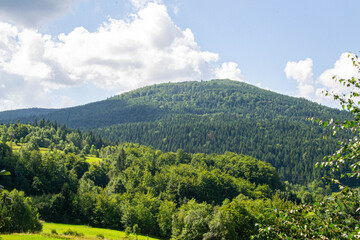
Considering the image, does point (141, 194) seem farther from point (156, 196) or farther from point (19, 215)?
point (19, 215)

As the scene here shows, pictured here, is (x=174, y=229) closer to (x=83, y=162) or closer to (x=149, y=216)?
(x=149, y=216)

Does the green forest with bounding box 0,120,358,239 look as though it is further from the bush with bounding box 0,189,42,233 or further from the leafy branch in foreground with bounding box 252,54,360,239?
the leafy branch in foreground with bounding box 252,54,360,239

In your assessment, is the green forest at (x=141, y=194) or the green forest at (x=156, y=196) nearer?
the green forest at (x=156, y=196)

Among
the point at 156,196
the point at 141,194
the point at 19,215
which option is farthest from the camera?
the point at 156,196

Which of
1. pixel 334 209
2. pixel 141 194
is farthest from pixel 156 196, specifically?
pixel 334 209

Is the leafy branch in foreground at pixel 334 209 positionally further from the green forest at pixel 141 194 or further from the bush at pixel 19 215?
the bush at pixel 19 215

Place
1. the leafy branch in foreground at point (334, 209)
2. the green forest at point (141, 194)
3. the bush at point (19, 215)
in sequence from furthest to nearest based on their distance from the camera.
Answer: the green forest at point (141, 194), the bush at point (19, 215), the leafy branch in foreground at point (334, 209)

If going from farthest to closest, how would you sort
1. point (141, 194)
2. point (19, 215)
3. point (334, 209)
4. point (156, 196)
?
point (156, 196)
point (141, 194)
point (19, 215)
point (334, 209)

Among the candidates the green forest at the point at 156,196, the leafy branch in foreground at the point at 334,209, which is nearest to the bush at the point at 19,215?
the green forest at the point at 156,196

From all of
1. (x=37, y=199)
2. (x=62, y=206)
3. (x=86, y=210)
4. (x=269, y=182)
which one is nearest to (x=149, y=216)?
(x=86, y=210)

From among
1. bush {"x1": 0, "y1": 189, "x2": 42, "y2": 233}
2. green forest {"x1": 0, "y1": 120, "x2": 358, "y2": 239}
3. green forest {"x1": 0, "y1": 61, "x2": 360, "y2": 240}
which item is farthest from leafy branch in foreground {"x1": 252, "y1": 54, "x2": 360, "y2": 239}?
bush {"x1": 0, "y1": 189, "x2": 42, "y2": 233}

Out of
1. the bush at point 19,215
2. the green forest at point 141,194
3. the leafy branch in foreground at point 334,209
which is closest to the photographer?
the leafy branch in foreground at point 334,209

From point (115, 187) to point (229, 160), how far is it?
2498 inches

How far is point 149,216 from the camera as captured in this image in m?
76.2
